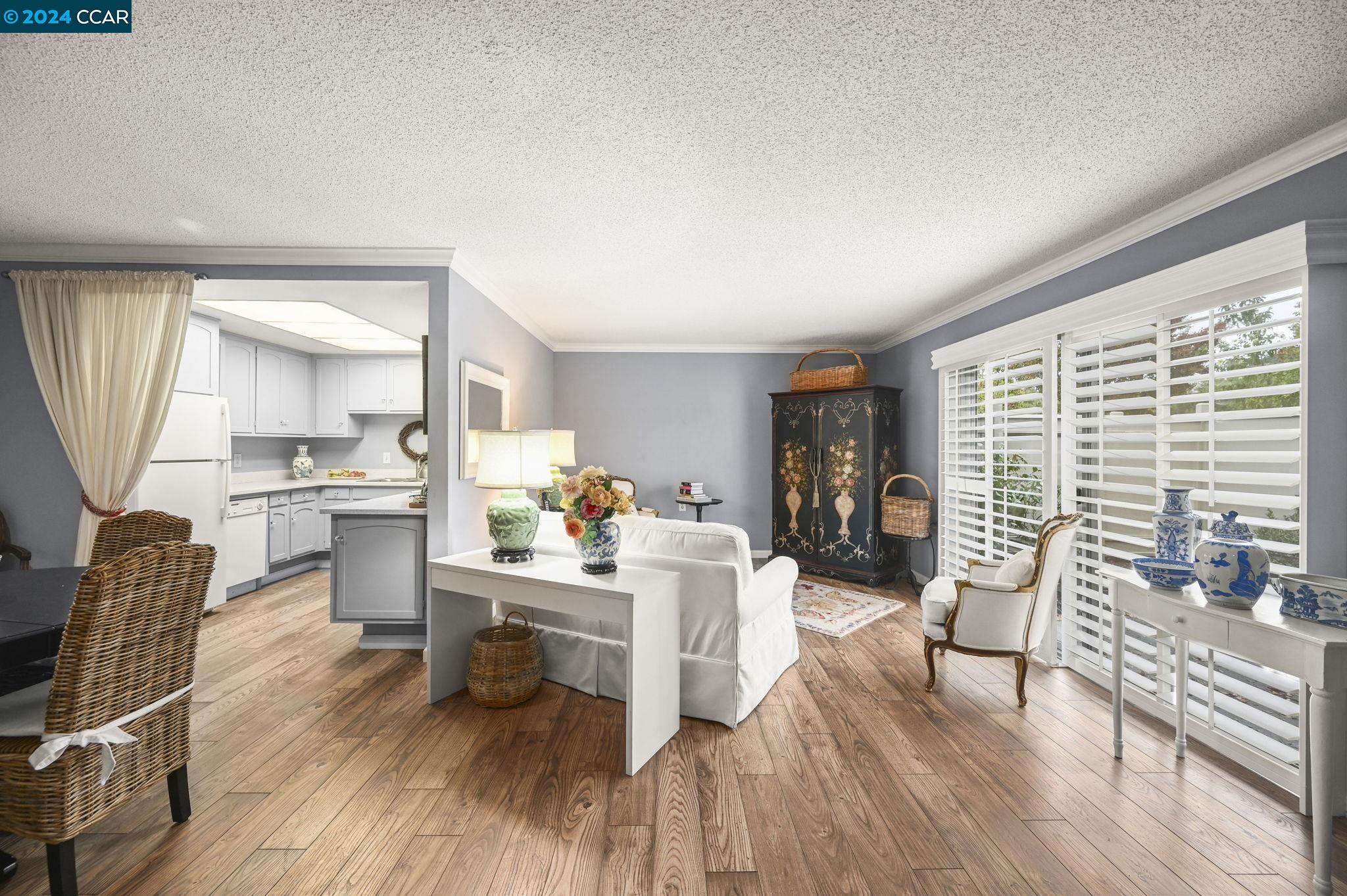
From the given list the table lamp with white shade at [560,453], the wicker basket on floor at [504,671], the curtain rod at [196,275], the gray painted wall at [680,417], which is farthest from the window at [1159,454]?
the curtain rod at [196,275]

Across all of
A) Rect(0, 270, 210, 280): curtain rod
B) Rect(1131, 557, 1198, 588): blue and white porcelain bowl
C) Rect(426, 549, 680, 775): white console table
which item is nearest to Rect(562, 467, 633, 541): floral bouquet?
Rect(426, 549, 680, 775): white console table

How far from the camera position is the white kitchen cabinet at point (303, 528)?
5402 millimetres

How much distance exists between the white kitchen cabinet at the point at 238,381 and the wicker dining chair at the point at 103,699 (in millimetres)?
4039

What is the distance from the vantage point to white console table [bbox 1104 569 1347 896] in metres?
1.61

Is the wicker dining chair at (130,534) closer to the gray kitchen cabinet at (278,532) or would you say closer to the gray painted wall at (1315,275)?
the gray kitchen cabinet at (278,532)

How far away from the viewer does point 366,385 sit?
6.21 m

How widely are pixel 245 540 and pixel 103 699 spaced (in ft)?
12.2

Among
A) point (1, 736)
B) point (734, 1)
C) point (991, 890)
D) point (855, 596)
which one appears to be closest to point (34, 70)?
point (1, 736)

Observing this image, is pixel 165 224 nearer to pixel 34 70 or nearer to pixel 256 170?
pixel 256 170

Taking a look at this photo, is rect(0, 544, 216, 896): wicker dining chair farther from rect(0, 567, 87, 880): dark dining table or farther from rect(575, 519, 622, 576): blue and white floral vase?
rect(575, 519, 622, 576): blue and white floral vase

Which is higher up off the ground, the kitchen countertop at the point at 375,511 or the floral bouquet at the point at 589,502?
the floral bouquet at the point at 589,502

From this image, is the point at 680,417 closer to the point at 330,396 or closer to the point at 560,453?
the point at 560,453

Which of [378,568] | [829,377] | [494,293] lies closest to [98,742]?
[378,568]

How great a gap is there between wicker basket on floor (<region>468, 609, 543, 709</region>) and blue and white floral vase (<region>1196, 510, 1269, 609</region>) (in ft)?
9.25
